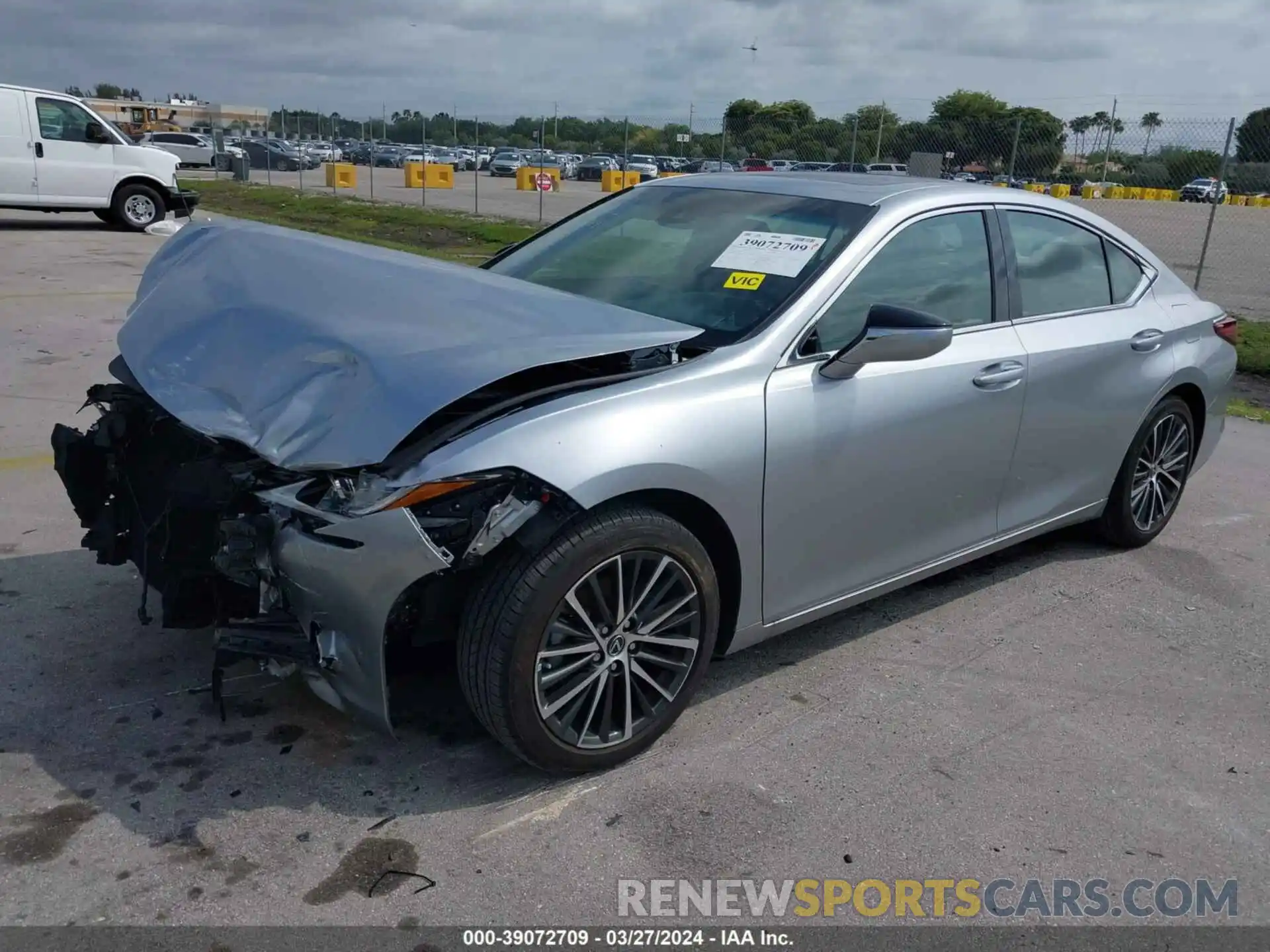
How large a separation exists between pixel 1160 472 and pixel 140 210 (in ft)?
55.1

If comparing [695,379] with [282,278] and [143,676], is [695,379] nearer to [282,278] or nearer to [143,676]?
[282,278]

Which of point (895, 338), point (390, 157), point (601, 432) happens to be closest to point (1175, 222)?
point (895, 338)

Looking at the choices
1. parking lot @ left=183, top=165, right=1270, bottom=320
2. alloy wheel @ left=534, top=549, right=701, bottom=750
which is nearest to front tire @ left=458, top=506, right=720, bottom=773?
alloy wheel @ left=534, top=549, right=701, bottom=750

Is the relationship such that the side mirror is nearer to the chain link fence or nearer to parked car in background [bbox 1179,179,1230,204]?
the chain link fence

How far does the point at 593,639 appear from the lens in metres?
3.05

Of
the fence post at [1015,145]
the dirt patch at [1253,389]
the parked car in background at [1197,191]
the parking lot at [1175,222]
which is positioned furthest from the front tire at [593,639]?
Answer: the parked car in background at [1197,191]

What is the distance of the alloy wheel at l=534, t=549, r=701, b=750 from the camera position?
9.82ft

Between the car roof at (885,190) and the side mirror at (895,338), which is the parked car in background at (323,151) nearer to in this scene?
the car roof at (885,190)

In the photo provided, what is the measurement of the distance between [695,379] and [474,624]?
967 millimetres

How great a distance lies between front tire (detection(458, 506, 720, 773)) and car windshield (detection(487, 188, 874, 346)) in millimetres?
806

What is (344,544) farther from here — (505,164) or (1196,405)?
(505,164)

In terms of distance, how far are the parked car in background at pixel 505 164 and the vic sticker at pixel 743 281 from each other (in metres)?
49.8

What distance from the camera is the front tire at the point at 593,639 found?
2.87 metres

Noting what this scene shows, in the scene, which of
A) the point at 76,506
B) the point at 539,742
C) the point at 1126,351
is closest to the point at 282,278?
the point at 76,506
